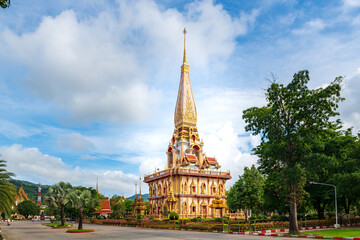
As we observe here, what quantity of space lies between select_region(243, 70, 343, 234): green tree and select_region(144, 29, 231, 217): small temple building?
26.1 metres

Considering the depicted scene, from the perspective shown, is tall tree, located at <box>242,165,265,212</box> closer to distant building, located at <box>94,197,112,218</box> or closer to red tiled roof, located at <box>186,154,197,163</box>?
red tiled roof, located at <box>186,154,197,163</box>

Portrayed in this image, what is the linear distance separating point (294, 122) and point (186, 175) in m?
35.9

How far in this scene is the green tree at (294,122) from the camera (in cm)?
2819

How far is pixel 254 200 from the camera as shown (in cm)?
4109

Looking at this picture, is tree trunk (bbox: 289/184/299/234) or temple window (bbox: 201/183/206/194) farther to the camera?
temple window (bbox: 201/183/206/194)

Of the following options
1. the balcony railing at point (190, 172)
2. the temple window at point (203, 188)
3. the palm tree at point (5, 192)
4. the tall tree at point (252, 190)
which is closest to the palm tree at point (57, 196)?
the palm tree at point (5, 192)

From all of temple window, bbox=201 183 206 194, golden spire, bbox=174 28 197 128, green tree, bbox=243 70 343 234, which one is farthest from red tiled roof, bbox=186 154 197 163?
green tree, bbox=243 70 343 234

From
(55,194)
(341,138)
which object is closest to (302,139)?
(341,138)

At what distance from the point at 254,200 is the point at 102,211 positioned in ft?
156

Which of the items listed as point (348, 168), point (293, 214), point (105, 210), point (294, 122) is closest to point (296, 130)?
point (294, 122)

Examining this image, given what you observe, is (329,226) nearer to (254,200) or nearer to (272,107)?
(254,200)

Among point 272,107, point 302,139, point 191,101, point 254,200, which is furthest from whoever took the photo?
point 191,101

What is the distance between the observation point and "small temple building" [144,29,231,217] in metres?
60.8

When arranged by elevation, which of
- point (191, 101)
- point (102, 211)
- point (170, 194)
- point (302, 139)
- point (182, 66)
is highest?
point (182, 66)
